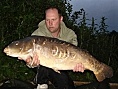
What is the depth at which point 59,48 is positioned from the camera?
324 centimetres

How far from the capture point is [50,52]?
321 cm

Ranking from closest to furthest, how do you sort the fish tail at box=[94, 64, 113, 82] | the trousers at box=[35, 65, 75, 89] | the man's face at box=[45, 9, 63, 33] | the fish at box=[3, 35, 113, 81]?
1. the fish at box=[3, 35, 113, 81]
2. the fish tail at box=[94, 64, 113, 82]
3. the man's face at box=[45, 9, 63, 33]
4. the trousers at box=[35, 65, 75, 89]

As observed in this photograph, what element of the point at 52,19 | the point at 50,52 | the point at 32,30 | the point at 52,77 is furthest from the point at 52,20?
the point at 32,30

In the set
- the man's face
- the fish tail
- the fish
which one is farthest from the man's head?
the fish tail

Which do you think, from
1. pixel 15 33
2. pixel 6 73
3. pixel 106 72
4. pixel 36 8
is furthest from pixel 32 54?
pixel 36 8

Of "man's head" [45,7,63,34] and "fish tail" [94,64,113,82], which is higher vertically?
"man's head" [45,7,63,34]

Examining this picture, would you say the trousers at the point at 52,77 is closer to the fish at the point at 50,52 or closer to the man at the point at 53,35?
the man at the point at 53,35

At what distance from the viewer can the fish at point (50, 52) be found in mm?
3186

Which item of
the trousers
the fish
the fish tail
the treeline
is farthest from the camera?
the treeline

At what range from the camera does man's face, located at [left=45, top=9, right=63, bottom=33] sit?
11.9ft

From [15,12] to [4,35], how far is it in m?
0.46

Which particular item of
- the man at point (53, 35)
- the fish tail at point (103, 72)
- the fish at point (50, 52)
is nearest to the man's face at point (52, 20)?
the man at point (53, 35)

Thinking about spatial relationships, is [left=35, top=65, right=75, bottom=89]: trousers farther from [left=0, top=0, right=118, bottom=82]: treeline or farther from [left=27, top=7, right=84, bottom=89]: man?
[left=0, top=0, right=118, bottom=82]: treeline

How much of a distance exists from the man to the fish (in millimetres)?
451
